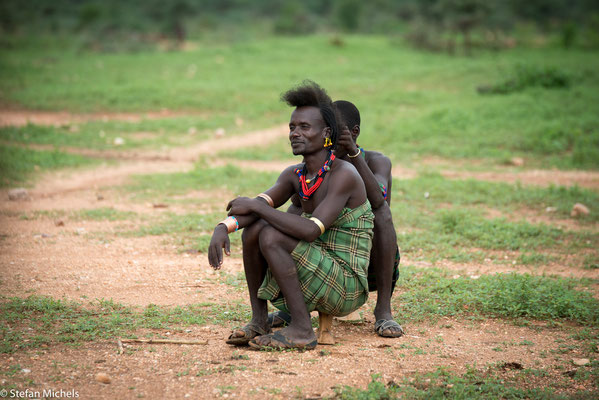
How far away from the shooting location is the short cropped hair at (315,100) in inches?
146

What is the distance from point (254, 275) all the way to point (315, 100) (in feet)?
3.57

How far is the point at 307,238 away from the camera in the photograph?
11.7 ft

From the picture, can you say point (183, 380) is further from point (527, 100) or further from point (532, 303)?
point (527, 100)

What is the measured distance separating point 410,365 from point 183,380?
1.23 metres

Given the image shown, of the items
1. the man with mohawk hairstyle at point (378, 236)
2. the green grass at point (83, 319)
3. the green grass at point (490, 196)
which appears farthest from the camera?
the green grass at point (490, 196)

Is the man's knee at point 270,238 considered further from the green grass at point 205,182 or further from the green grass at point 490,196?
the green grass at point 205,182

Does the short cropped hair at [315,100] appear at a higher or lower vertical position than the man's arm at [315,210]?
higher

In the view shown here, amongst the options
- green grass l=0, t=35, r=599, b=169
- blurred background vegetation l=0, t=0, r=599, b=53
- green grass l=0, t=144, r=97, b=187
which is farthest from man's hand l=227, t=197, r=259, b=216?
blurred background vegetation l=0, t=0, r=599, b=53

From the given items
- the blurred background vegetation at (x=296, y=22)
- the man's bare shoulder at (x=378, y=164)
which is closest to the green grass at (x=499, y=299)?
the man's bare shoulder at (x=378, y=164)

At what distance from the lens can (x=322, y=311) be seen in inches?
150

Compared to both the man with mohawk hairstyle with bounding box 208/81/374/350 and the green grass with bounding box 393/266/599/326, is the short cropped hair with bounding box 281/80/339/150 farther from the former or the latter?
the green grass with bounding box 393/266/599/326

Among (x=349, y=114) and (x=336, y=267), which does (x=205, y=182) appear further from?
(x=336, y=267)

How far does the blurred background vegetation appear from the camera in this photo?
869 inches

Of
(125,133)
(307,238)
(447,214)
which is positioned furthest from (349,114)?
(125,133)
